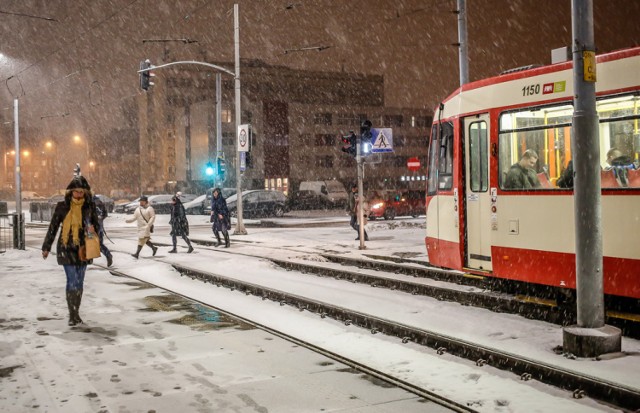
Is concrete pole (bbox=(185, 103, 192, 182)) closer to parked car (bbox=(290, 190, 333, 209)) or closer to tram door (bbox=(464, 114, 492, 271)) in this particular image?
parked car (bbox=(290, 190, 333, 209))

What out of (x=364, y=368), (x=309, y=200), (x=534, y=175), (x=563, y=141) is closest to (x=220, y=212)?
(x=534, y=175)

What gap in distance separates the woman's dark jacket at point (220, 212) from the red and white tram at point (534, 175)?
9.03 metres

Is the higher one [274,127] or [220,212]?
[274,127]

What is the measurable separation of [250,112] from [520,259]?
218ft

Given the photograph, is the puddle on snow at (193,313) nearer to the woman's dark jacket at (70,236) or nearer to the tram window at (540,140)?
the woman's dark jacket at (70,236)

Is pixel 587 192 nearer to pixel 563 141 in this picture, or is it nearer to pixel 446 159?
pixel 563 141

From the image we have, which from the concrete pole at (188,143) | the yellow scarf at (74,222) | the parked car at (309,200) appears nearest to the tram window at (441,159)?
the yellow scarf at (74,222)

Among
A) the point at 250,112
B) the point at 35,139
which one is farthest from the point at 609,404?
the point at 35,139

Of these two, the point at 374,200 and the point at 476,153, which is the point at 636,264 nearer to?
the point at 476,153

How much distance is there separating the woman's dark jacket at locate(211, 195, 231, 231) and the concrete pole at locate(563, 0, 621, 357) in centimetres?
1402

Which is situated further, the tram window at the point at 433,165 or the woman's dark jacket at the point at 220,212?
the woman's dark jacket at the point at 220,212

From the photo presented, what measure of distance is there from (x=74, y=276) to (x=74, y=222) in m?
0.70

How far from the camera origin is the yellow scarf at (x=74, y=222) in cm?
878

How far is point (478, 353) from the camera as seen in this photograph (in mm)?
6879
